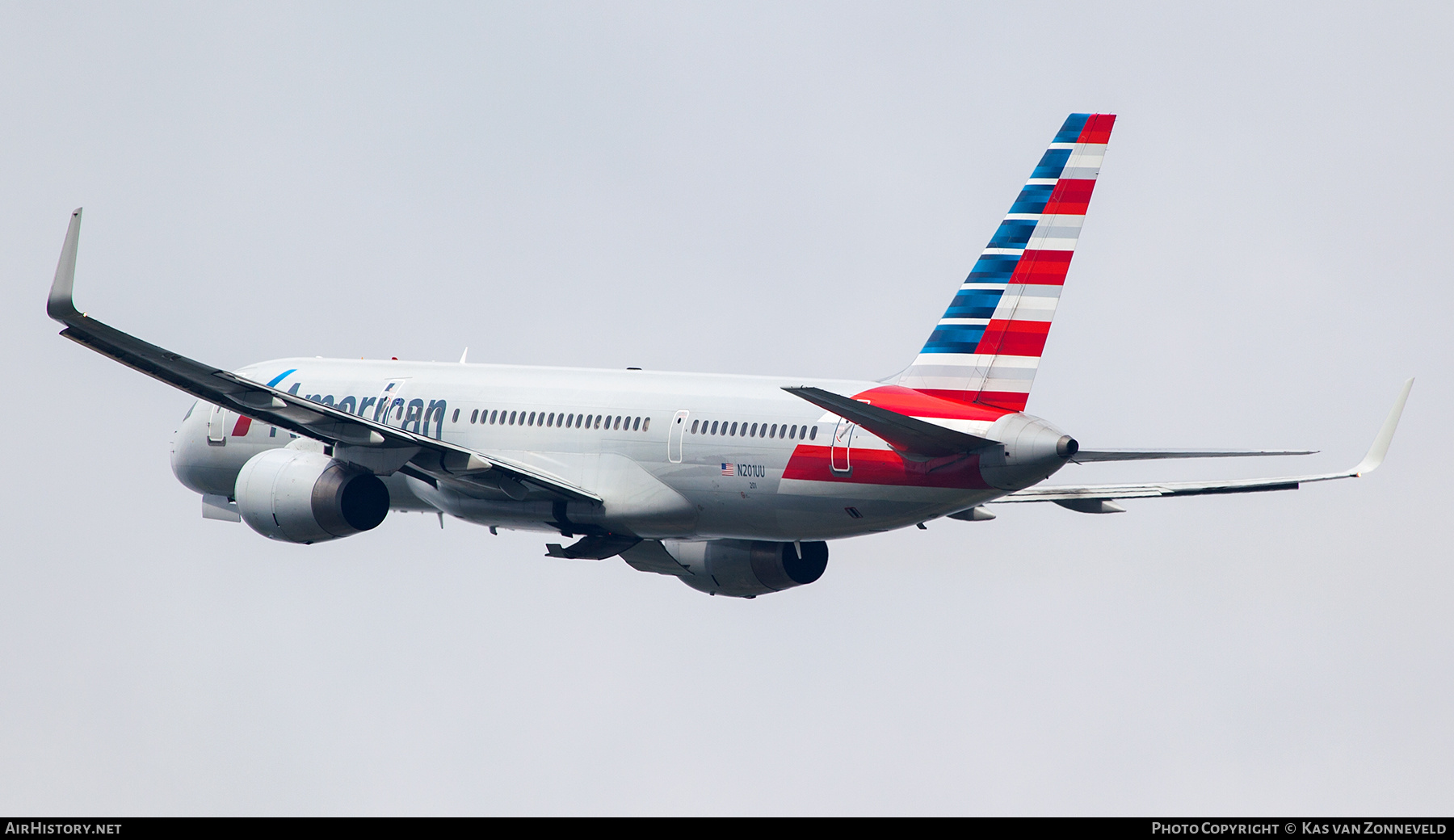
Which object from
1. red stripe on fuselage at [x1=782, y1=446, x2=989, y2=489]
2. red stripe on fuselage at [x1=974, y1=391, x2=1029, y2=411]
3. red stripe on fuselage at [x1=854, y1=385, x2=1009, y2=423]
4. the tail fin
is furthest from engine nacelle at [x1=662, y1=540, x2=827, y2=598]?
red stripe on fuselage at [x1=974, y1=391, x2=1029, y2=411]

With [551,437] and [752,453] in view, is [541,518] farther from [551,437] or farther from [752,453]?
[752,453]

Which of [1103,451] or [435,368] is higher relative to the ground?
[435,368]

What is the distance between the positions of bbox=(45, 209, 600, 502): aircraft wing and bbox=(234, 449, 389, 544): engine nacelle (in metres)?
1.15

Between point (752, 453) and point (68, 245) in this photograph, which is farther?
point (752, 453)

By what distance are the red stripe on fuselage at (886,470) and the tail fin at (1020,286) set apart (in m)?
1.50

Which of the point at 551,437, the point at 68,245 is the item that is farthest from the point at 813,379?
the point at 68,245

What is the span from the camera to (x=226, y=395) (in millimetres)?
44750

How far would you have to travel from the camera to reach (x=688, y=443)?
46.8 meters

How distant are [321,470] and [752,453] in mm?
10326

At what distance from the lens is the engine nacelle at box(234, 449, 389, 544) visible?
159ft

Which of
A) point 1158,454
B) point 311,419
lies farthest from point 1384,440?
point 311,419

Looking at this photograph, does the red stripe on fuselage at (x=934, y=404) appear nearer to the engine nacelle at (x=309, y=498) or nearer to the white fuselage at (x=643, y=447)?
the white fuselage at (x=643, y=447)

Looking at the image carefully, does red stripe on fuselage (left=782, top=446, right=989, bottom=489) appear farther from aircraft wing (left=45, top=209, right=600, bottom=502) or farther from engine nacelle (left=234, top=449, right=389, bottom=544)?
engine nacelle (left=234, top=449, right=389, bottom=544)

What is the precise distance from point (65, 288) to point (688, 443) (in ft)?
45.3
